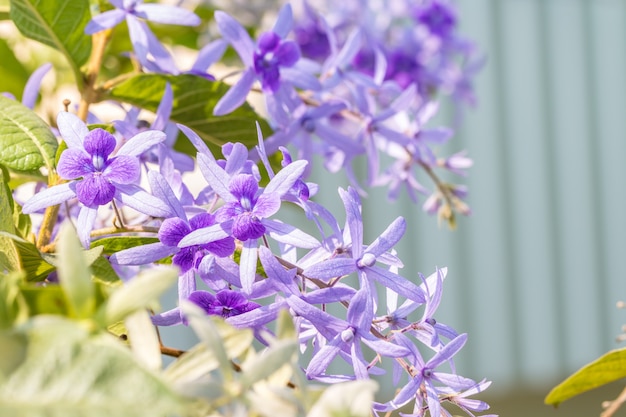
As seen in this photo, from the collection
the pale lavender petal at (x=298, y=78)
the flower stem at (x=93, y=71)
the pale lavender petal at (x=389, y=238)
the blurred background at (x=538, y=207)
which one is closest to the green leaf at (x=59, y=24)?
the flower stem at (x=93, y=71)

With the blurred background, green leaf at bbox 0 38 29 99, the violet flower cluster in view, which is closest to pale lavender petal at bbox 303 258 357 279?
the violet flower cluster

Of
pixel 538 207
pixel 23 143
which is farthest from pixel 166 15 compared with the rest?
pixel 538 207

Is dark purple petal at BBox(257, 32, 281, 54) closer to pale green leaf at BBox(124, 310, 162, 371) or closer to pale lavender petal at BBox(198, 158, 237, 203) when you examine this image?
pale lavender petal at BBox(198, 158, 237, 203)

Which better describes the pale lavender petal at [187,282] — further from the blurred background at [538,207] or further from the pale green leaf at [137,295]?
the blurred background at [538,207]

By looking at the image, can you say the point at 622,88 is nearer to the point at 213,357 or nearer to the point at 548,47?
the point at 548,47

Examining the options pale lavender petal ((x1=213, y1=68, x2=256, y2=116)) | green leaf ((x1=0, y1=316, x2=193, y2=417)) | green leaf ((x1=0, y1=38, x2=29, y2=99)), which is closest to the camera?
green leaf ((x1=0, y1=316, x2=193, y2=417))

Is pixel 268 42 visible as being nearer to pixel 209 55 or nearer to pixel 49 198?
pixel 209 55
